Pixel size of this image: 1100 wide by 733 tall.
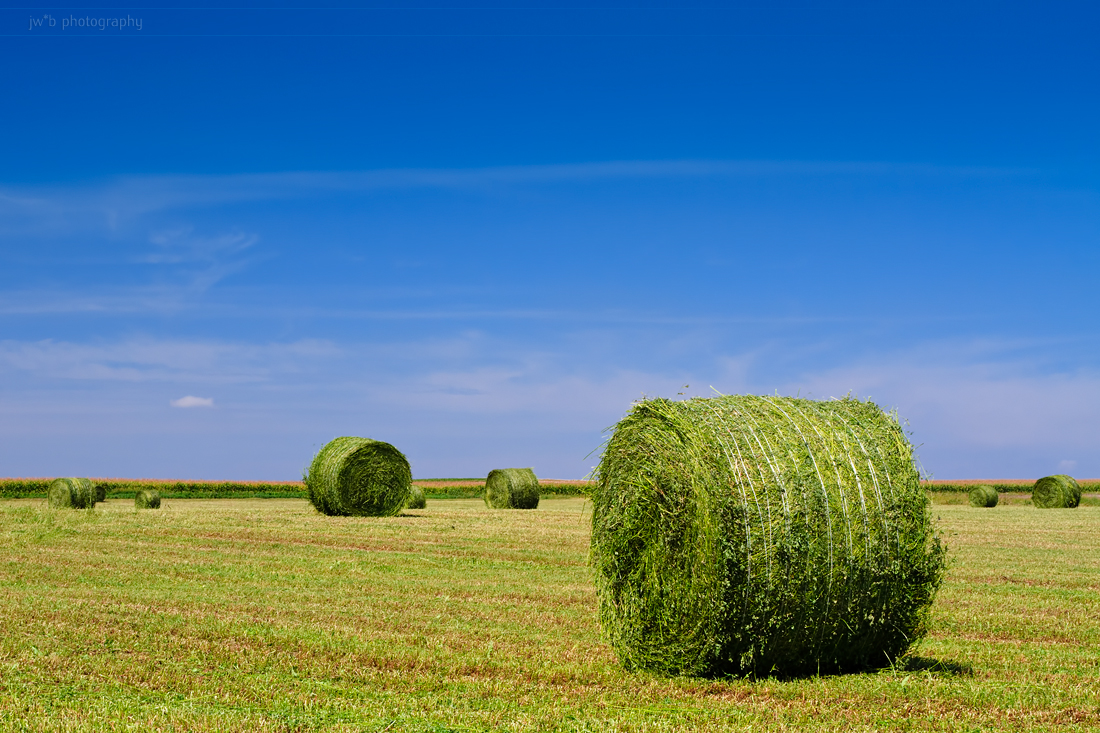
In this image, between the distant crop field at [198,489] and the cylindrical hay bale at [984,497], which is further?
the distant crop field at [198,489]

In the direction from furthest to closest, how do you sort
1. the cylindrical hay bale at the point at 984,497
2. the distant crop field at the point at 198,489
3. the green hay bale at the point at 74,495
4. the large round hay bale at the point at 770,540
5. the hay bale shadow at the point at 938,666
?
the distant crop field at the point at 198,489 < the cylindrical hay bale at the point at 984,497 < the green hay bale at the point at 74,495 < the hay bale shadow at the point at 938,666 < the large round hay bale at the point at 770,540

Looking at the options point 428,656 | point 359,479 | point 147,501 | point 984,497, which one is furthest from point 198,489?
point 428,656

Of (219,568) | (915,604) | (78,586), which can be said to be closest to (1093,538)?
(915,604)

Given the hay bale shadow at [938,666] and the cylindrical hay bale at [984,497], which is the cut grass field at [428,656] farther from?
the cylindrical hay bale at [984,497]

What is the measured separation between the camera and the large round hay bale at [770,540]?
763 centimetres

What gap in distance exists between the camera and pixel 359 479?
26828 mm

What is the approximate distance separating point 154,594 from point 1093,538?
69.3ft

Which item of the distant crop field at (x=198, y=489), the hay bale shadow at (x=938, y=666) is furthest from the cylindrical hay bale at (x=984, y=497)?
the hay bale shadow at (x=938, y=666)

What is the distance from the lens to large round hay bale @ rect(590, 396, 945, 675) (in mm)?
7629

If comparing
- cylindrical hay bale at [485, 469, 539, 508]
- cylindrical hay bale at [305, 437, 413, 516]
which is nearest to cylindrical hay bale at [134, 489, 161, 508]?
cylindrical hay bale at [305, 437, 413, 516]

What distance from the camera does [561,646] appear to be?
29.7ft

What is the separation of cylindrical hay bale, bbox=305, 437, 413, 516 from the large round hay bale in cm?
1900

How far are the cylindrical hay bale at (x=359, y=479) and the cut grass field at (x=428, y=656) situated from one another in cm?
991

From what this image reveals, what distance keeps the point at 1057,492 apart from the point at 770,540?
126 feet
